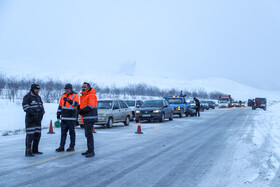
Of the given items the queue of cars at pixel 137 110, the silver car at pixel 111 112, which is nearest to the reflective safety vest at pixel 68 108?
the queue of cars at pixel 137 110

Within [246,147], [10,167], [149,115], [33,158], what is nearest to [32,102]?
[33,158]

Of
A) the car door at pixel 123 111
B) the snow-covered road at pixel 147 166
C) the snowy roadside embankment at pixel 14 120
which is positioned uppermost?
the car door at pixel 123 111

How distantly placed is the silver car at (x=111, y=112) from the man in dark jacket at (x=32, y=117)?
914 cm

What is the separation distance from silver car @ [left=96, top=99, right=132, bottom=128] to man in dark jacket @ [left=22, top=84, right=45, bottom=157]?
9.14 m

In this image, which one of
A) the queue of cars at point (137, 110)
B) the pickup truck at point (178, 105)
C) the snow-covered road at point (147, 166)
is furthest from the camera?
the pickup truck at point (178, 105)

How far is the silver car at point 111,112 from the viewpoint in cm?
1831

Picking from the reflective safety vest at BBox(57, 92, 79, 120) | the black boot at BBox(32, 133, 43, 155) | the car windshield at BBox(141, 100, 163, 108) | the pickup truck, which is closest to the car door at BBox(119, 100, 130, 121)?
the car windshield at BBox(141, 100, 163, 108)

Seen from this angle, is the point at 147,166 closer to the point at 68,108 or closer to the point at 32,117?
the point at 68,108

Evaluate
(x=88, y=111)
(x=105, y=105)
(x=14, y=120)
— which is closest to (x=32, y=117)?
(x=88, y=111)

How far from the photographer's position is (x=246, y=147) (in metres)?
10.4

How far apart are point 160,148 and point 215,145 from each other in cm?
206

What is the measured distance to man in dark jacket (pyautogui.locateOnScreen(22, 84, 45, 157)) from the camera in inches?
344

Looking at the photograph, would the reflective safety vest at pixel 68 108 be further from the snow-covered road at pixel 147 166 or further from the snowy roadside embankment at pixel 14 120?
the snowy roadside embankment at pixel 14 120

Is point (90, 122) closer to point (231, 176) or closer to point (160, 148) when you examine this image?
point (160, 148)
